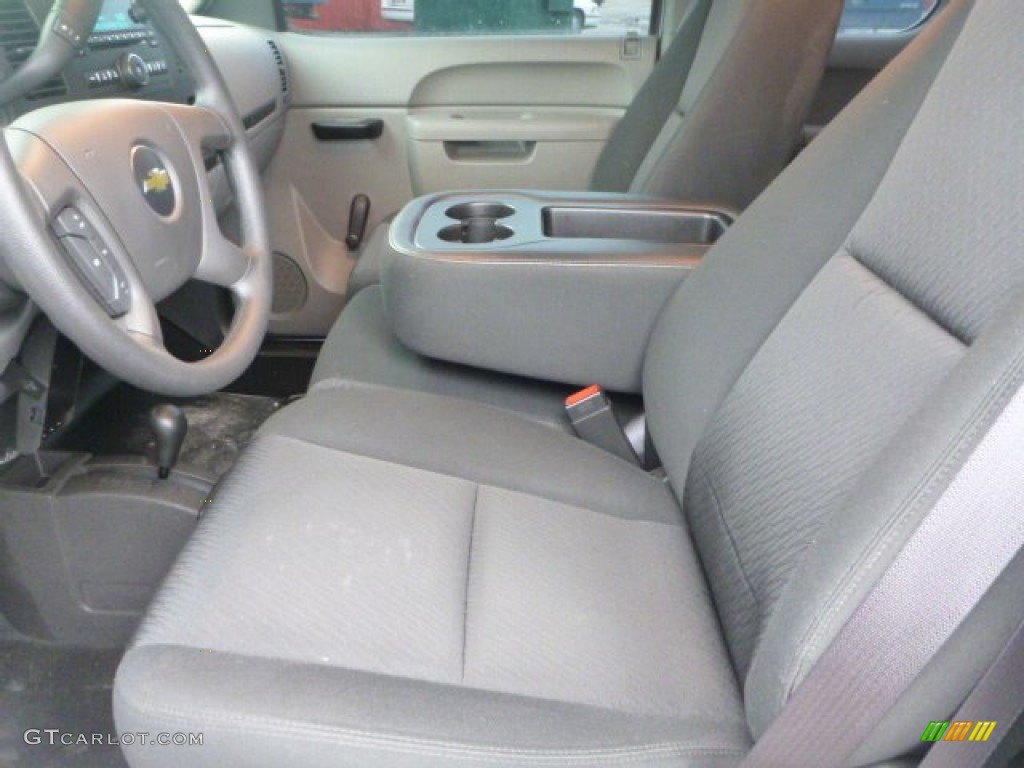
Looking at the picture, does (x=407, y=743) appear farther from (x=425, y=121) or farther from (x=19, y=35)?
(x=425, y=121)

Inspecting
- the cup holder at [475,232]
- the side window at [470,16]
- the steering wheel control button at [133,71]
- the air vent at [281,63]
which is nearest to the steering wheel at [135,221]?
the steering wheel control button at [133,71]

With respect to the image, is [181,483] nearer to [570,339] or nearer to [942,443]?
[570,339]

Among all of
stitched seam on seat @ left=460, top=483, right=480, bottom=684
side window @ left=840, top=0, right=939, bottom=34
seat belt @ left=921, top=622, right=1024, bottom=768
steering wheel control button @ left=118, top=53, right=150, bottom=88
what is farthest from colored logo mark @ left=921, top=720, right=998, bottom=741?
side window @ left=840, top=0, right=939, bottom=34

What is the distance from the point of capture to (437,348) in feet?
3.95

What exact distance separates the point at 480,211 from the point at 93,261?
2.49 feet

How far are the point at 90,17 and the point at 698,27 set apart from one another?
40.0 inches

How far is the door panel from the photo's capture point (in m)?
1.94

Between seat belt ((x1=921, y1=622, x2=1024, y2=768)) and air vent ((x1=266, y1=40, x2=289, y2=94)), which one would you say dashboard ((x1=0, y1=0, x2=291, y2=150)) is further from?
seat belt ((x1=921, y1=622, x2=1024, y2=768))

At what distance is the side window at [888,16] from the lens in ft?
6.75

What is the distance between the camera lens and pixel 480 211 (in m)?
1.45

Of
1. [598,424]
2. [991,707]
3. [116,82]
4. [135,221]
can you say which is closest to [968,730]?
[991,707]

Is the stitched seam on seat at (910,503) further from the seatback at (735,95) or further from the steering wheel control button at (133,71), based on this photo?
the steering wheel control button at (133,71)

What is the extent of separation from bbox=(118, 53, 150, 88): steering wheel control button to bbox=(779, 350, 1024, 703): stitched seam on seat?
1099 mm

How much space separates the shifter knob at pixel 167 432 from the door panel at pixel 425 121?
94 cm
